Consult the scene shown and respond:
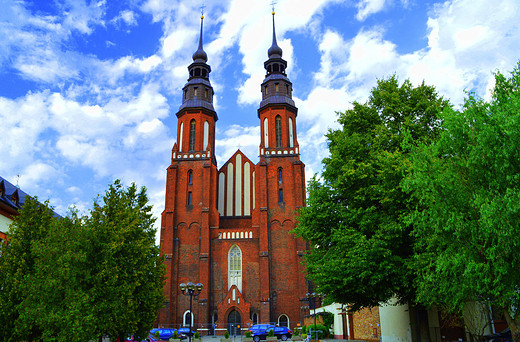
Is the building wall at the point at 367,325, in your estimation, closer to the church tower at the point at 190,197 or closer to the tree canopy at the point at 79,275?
the tree canopy at the point at 79,275

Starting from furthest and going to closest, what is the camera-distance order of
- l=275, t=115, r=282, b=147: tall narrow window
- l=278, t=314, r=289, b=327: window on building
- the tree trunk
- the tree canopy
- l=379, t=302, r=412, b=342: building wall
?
1. l=275, t=115, r=282, b=147: tall narrow window
2. l=278, t=314, r=289, b=327: window on building
3. l=379, t=302, r=412, b=342: building wall
4. the tree canopy
5. the tree trunk

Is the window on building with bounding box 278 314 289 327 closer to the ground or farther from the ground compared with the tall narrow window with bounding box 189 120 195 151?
closer to the ground

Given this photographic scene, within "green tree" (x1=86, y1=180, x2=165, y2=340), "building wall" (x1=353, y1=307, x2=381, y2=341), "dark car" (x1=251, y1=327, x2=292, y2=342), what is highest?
"green tree" (x1=86, y1=180, x2=165, y2=340)

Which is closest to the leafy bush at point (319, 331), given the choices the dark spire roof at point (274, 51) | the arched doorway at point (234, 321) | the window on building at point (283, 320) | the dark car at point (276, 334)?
the dark car at point (276, 334)

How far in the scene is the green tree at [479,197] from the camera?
33.1 ft

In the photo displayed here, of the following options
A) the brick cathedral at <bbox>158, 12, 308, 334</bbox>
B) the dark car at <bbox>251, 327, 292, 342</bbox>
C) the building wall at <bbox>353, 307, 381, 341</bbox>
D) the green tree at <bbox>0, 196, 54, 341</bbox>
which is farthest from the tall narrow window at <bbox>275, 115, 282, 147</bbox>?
the green tree at <bbox>0, 196, 54, 341</bbox>

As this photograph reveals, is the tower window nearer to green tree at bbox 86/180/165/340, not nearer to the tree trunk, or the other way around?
green tree at bbox 86/180/165/340

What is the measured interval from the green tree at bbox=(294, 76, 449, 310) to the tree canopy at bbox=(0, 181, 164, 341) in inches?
314

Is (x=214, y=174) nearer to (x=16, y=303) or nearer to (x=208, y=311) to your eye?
(x=208, y=311)

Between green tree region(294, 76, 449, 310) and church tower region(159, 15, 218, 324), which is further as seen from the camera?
church tower region(159, 15, 218, 324)

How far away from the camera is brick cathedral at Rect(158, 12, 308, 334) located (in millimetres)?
41750

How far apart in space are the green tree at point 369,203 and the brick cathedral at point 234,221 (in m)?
24.1

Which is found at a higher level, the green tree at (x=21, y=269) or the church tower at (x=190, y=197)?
the church tower at (x=190, y=197)

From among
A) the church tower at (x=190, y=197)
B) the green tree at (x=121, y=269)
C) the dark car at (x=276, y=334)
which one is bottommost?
the dark car at (x=276, y=334)
